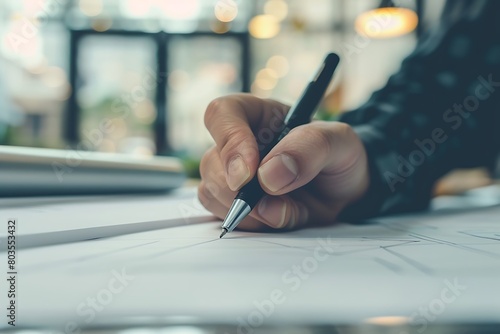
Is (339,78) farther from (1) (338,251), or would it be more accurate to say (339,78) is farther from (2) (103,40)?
(1) (338,251)

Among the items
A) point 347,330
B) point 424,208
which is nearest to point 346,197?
point 424,208

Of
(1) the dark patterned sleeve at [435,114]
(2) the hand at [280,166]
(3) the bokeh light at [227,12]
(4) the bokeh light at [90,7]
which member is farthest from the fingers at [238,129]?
(4) the bokeh light at [90,7]

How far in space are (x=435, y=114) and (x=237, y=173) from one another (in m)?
0.29

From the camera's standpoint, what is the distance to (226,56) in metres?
3.98

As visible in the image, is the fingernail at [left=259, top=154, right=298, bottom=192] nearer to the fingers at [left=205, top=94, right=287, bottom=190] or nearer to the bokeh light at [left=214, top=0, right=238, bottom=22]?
the fingers at [left=205, top=94, right=287, bottom=190]

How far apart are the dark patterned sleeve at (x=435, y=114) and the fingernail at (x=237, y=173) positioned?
0.15 meters

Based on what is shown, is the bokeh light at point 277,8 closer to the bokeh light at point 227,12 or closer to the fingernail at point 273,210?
the bokeh light at point 227,12

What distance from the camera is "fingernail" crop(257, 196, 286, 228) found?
334mm

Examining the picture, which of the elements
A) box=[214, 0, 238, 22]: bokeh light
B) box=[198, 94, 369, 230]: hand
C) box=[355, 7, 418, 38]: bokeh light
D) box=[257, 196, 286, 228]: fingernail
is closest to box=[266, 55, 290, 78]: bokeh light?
box=[214, 0, 238, 22]: bokeh light

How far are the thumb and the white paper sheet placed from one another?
44 mm

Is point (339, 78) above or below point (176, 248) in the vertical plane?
below

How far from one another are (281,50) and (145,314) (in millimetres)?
4022

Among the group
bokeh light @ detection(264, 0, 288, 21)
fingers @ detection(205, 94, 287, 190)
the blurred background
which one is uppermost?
fingers @ detection(205, 94, 287, 190)

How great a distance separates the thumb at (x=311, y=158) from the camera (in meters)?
0.32
